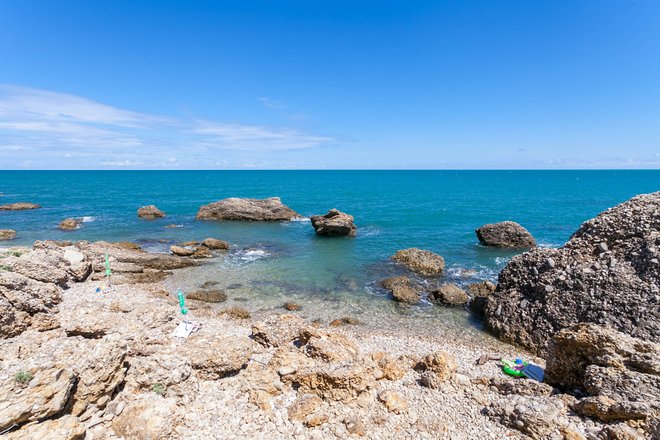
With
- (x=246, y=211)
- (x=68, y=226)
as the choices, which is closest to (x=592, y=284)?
(x=246, y=211)

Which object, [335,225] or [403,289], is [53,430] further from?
[335,225]

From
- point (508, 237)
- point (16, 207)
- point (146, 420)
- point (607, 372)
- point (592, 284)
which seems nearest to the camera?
point (146, 420)

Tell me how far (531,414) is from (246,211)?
51338 millimetres

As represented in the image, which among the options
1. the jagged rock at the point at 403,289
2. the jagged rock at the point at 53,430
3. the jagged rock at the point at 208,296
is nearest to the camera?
the jagged rock at the point at 53,430

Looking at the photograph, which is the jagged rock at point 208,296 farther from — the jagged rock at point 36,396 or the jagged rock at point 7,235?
the jagged rock at point 7,235

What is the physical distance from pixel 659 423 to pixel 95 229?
57.3m

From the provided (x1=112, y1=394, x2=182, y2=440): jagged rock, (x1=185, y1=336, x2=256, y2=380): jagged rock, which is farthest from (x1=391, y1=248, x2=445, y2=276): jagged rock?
(x1=112, y1=394, x2=182, y2=440): jagged rock

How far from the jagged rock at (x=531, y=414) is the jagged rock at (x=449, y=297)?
11895 mm

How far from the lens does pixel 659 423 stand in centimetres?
910

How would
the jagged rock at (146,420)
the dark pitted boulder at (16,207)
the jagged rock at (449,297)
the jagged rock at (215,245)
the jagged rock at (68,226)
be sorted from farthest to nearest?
the dark pitted boulder at (16,207) → the jagged rock at (68,226) → the jagged rock at (215,245) → the jagged rock at (449,297) → the jagged rock at (146,420)

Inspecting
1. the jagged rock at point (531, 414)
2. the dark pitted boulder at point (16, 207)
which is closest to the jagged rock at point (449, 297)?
the jagged rock at point (531, 414)

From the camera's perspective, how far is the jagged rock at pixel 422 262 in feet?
99.2

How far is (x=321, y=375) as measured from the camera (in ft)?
38.7

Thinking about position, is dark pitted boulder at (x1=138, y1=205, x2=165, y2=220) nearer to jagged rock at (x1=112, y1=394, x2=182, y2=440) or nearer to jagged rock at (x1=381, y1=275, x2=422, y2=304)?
jagged rock at (x1=381, y1=275, x2=422, y2=304)
